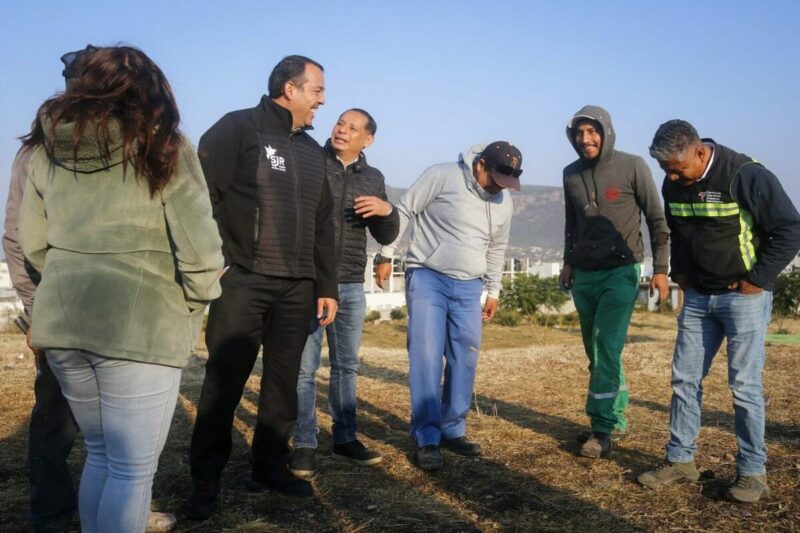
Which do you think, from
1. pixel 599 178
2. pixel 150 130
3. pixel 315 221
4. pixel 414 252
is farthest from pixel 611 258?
pixel 150 130

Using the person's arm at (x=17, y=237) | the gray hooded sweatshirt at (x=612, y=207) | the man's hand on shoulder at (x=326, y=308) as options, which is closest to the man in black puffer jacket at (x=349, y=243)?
the man's hand on shoulder at (x=326, y=308)

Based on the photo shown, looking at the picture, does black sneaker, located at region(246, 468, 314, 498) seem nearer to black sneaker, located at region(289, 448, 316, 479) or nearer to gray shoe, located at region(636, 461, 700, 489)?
black sneaker, located at region(289, 448, 316, 479)

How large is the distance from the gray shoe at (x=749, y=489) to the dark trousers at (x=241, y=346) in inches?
90.9

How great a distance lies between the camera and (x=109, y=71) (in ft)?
7.91

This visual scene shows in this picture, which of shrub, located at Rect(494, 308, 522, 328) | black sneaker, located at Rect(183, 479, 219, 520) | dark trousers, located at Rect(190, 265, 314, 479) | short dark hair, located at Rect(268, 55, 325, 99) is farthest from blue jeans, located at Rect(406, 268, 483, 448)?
shrub, located at Rect(494, 308, 522, 328)

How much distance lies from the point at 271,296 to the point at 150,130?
5.25ft

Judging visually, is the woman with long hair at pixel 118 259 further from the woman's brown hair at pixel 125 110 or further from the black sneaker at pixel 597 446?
the black sneaker at pixel 597 446

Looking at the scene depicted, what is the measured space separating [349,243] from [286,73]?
4.03 feet

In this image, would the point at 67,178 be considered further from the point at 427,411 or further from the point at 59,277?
Result: the point at 427,411

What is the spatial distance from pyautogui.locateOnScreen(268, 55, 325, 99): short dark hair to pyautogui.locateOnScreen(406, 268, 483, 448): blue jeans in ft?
5.18

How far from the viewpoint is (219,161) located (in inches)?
149

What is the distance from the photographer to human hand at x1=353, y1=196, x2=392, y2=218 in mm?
4699

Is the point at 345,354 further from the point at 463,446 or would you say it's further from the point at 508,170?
the point at 508,170

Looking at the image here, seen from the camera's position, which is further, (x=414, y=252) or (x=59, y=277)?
(x=414, y=252)
